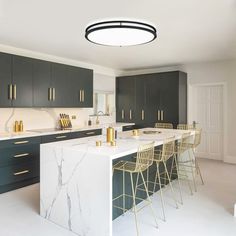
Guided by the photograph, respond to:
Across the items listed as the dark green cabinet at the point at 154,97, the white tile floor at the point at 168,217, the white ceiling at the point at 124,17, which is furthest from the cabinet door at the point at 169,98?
the white tile floor at the point at 168,217

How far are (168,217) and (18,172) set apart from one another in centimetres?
258

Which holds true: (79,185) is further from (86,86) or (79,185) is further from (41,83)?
(86,86)

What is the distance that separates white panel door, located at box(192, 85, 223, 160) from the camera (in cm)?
616

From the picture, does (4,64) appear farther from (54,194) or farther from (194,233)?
(194,233)

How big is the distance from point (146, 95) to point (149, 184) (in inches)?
131

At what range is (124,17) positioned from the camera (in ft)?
9.68

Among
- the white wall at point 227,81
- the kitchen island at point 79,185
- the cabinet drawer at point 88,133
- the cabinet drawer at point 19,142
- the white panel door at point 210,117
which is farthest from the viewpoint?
the white panel door at point 210,117

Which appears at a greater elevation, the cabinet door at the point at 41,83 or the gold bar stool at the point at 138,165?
the cabinet door at the point at 41,83

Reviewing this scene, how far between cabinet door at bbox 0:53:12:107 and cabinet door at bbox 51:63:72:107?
3.16 feet

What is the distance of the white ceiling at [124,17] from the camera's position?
2.69 m

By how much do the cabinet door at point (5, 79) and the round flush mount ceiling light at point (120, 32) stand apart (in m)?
1.92

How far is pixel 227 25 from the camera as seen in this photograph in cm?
333

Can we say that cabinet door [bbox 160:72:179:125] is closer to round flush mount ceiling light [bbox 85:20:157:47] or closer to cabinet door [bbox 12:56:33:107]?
round flush mount ceiling light [bbox 85:20:157:47]

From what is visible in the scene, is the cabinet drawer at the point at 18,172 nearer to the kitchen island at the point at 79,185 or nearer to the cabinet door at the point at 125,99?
the kitchen island at the point at 79,185
